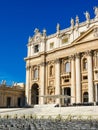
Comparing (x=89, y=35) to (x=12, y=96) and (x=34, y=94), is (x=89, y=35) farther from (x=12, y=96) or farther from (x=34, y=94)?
(x=12, y=96)

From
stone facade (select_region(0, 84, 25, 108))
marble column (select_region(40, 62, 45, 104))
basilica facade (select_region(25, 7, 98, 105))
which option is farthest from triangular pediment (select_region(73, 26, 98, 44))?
stone facade (select_region(0, 84, 25, 108))

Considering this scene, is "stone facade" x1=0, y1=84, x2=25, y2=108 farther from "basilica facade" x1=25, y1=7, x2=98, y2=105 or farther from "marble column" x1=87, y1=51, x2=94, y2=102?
"marble column" x1=87, y1=51, x2=94, y2=102

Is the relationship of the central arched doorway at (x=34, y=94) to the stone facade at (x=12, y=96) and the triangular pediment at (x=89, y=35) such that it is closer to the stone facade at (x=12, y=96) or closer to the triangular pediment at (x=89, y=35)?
the stone facade at (x=12, y=96)

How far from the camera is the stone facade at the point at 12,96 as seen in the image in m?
65.2

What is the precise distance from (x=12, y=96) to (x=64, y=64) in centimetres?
1638

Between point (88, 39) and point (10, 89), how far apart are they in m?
23.3

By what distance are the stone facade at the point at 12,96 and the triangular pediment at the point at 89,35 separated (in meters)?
21.0

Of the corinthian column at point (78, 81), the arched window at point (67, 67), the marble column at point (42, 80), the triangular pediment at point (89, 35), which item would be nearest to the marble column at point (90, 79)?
the corinthian column at point (78, 81)

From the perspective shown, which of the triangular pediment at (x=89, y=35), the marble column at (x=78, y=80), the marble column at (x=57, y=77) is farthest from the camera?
the marble column at (x=57, y=77)

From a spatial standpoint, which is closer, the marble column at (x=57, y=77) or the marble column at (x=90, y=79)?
the marble column at (x=90, y=79)

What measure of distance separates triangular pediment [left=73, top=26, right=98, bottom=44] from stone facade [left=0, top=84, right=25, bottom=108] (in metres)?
21.0

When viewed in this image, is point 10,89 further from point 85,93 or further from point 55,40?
point 85,93

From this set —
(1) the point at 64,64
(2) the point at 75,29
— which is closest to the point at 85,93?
(1) the point at 64,64

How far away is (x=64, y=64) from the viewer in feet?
194
